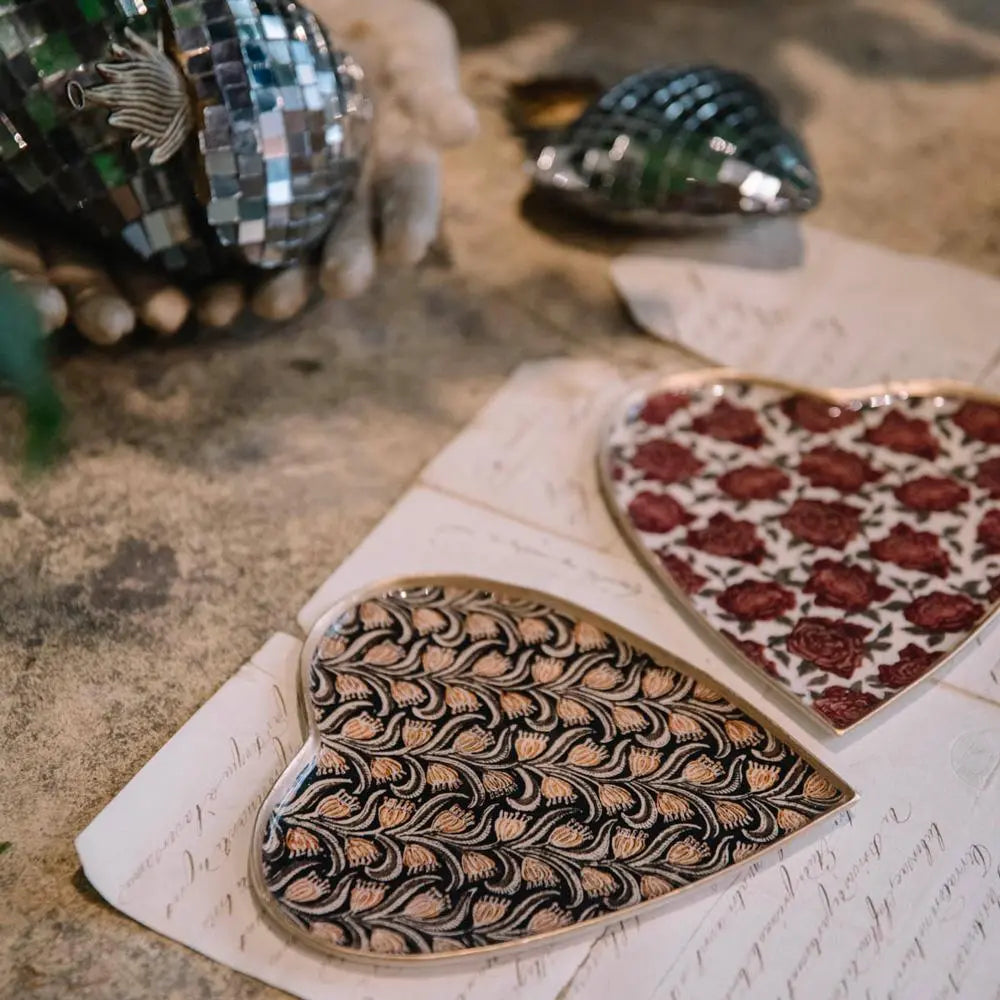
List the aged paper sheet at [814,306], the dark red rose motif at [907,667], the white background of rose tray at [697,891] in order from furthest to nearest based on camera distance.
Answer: the aged paper sheet at [814,306] → the dark red rose motif at [907,667] → the white background of rose tray at [697,891]

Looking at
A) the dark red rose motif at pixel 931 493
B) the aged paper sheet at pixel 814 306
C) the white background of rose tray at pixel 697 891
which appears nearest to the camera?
the white background of rose tray at pixel 697 891

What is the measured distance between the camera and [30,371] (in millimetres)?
741

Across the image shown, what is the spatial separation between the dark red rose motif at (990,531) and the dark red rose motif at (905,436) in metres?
0.06

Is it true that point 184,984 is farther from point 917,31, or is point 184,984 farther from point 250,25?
point 917,31

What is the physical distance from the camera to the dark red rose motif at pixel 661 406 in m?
0.80

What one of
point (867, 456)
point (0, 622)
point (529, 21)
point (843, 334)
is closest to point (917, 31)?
point (529, 21)

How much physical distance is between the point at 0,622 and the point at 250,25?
0.36m

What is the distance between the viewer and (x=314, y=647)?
0.65 metres

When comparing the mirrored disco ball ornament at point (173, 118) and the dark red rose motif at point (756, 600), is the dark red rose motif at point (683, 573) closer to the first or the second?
the dark red rose motif at point (756, 600)

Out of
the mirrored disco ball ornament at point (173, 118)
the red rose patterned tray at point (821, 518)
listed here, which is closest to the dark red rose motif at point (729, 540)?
the red rose patterned tray at point (821, 518)

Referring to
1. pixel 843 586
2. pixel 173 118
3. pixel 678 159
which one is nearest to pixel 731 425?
pixel 843 586

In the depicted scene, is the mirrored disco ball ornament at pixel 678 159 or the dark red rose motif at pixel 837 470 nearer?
the dark red rose motif at pixel 837 470

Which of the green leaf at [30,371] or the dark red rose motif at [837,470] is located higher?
the green leaf at [30,371]

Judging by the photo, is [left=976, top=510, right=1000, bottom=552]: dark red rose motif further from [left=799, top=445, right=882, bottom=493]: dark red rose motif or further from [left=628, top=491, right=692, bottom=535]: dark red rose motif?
A: [left=628, top=491, right=692, bottom=535]: dark red rose motif
